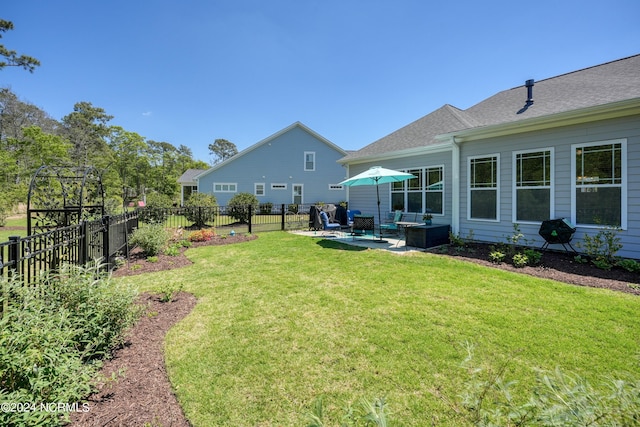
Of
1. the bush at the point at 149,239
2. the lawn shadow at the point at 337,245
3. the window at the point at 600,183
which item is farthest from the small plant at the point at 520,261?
the bush at the point at 149,239

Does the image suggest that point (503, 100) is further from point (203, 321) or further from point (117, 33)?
point (117, 33)

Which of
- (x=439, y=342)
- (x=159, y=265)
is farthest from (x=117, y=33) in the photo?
(x=439, y=342)

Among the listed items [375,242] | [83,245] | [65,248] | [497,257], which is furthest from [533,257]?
[65,248]

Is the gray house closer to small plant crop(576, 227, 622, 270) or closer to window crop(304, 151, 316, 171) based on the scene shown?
window crop(304, 151, 316, 171)

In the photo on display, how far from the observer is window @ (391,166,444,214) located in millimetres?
9352

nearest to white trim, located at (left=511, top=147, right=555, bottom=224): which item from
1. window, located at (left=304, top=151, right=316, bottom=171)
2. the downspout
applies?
the downspout

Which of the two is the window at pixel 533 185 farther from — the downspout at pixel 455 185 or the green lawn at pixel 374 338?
the green lawn at pixel 374 338

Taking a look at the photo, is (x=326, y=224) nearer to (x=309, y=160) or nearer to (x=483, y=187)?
(x=483, y=187)

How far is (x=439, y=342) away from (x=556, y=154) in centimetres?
650

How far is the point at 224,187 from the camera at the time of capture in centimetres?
2262

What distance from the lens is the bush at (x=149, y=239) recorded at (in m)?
7.09

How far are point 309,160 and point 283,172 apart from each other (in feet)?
8.77

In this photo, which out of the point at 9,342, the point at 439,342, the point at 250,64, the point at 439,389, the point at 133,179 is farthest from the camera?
the point at 133,179

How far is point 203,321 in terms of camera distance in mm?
3688
